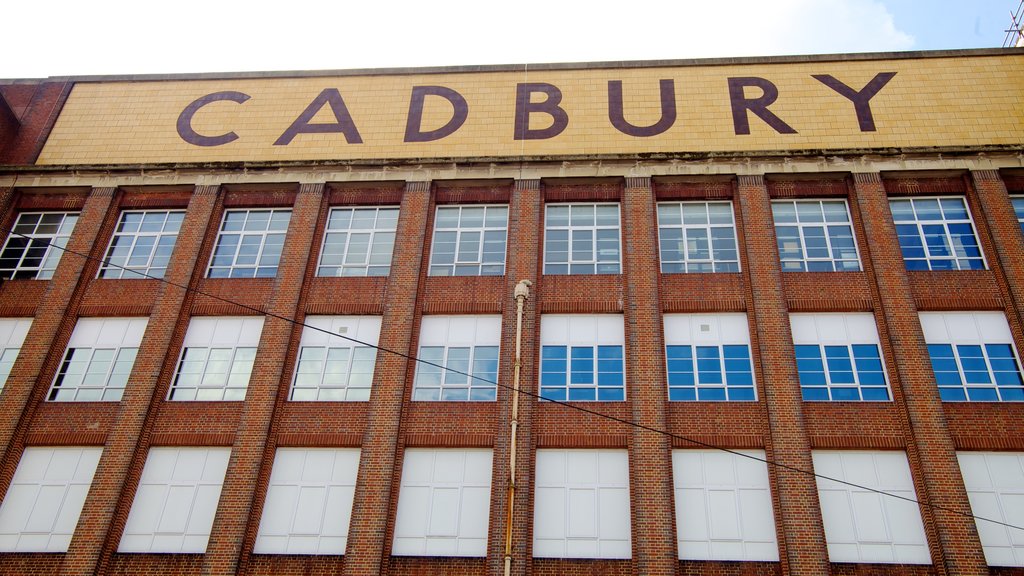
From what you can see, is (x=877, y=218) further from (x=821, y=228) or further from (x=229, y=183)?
(x=229, y=183)

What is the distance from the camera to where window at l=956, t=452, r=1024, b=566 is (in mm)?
15234

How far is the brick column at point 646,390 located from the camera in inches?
614

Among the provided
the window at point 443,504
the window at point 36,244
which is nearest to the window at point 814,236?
the window at point 443,504

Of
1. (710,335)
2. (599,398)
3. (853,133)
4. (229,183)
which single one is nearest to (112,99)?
(229,183)

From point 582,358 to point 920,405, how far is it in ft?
27.3

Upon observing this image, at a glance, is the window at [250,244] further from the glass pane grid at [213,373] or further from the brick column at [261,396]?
the glass pane grid at [213,373]

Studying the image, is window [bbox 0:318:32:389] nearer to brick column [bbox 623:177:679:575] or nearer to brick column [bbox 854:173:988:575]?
brick column [bbox 623:177:679:575]

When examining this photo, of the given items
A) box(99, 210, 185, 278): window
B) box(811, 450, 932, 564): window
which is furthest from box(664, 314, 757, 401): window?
box(99, 210, 185, 278): window

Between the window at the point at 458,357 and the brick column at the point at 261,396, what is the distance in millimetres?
3810

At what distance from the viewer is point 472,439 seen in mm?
17203

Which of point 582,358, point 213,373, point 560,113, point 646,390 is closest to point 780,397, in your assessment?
point 646,390

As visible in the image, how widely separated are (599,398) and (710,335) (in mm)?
3593

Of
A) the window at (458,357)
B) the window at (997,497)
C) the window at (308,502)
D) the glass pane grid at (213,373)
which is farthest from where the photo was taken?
the glass pane grid at (213,373)

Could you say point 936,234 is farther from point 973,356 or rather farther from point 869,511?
point 869,511
